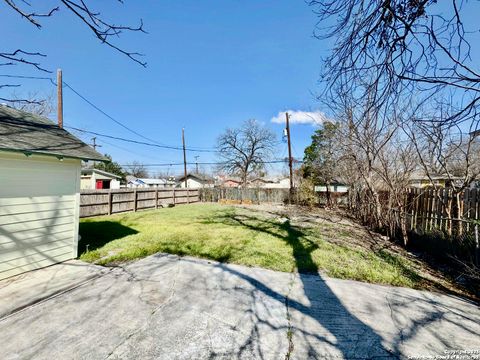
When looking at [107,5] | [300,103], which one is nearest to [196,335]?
[107,5]

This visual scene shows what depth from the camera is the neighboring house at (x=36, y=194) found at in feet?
11.6

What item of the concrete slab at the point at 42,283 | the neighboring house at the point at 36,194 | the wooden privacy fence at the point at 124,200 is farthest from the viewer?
the wooden privacy fence at the point at 124,200

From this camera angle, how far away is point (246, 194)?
21219 millimetres

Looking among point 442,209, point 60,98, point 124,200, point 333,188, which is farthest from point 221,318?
point 333,188

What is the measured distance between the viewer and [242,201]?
19.5 m

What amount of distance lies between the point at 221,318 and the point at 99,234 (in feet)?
17.7

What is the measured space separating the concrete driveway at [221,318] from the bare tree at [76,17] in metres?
2.51

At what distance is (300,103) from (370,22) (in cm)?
648

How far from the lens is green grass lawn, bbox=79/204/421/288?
4191 mm

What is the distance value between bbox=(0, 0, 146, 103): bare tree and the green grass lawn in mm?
3365

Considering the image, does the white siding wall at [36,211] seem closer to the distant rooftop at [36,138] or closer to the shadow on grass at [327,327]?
the distant rooftop at [36,138]

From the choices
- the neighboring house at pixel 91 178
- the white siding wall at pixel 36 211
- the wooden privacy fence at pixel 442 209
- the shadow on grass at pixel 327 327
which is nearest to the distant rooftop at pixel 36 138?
the white siding wall at pixel 36 211

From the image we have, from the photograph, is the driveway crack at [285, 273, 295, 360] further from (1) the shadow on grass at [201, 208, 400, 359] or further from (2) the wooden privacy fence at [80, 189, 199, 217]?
(2) the wooden privacy fence at [80, 189, 199, 217]

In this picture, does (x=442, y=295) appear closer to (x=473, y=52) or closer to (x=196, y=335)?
(x=473, y=52)
